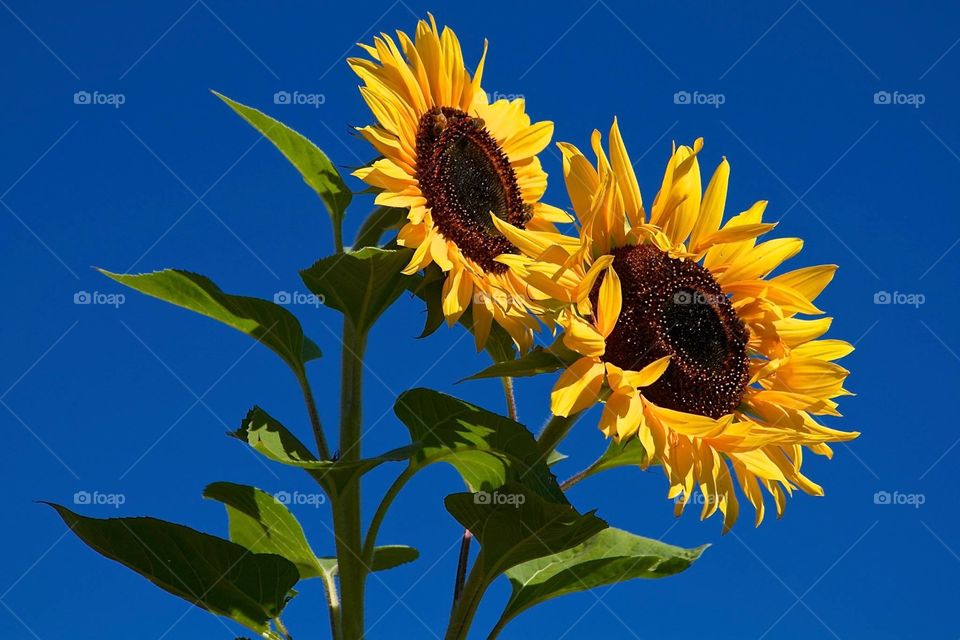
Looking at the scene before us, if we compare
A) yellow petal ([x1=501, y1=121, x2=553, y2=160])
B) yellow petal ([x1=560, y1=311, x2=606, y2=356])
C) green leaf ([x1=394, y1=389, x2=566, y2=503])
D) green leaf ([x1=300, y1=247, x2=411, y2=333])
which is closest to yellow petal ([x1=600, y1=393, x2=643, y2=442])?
yellow petal ([x1=560, y1=311, x2=606, y2=356])

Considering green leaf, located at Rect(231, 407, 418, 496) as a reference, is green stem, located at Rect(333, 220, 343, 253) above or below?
above

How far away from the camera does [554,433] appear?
273 cm

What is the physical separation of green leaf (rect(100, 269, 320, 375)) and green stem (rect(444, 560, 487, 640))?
0.81 metres

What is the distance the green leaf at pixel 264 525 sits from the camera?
2.92 m

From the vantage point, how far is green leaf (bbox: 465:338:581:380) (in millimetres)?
2492

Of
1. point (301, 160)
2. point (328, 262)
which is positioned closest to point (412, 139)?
point (301, 160)

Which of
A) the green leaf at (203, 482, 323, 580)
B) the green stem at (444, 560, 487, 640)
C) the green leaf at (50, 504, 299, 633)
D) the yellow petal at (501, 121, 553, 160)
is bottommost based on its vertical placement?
the green leaf at (50, 504, 299, 633)

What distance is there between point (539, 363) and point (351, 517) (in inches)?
30.1

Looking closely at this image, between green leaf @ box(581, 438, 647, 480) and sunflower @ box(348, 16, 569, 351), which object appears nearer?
sunflower @ box(348, 16, 569, 351)

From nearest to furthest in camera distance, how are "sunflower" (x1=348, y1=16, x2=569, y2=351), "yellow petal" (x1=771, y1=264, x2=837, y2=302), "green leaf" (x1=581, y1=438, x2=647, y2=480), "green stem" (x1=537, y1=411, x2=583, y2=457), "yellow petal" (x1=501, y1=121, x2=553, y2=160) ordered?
"green stem" (x1=537, y1=411, x2=583, y2=457)
"sunflower" (x1=348, y1=16, x2=569, y2=351)
"yellow petal" (x1=771, y1=264, x2=837, y2=302)
"green leaf" (x1=581, y1=438, x2=647, y2=480)
"yellow petal" (x1=501, y1=121, x2=553, y2=160)

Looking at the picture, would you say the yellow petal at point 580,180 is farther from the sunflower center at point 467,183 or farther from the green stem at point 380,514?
the green stem at point 380,514

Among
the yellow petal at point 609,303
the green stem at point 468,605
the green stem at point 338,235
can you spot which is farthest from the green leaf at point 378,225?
the green stem at point 468,605

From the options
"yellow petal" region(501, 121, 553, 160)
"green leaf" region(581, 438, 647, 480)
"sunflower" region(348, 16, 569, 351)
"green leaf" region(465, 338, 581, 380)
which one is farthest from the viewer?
"yellow petal" region(501, 121, 553, 160)

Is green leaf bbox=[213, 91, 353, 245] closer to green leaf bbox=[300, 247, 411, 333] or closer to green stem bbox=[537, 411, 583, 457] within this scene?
green leaf bbox=[300, 247, 411, 333]
